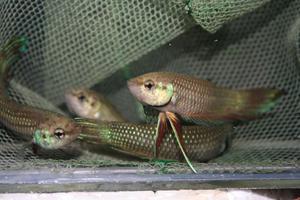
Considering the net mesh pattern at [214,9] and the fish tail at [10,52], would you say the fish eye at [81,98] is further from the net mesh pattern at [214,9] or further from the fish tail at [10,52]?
the net mesh pattern at [214,9]

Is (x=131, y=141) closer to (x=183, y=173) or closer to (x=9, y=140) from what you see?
(x=183, y=173)

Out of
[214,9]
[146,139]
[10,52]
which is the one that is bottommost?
[146,139]

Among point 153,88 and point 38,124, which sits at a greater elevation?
point 153,88

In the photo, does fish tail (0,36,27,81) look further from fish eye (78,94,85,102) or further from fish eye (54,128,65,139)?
fish eye (54,128,65,139)

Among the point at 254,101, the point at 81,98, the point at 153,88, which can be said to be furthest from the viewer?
the point at 81,98

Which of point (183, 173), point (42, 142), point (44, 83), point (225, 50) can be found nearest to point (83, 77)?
point (44, 83)

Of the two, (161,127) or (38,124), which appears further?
(38,124)

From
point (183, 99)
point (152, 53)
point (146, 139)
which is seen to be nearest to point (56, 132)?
point (146, 139)

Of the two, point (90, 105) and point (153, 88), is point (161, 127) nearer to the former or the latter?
point (153, 88)
